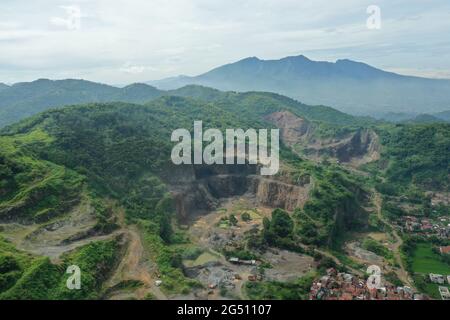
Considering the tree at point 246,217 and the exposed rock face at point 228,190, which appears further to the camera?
the exposed rock face at point 228,190

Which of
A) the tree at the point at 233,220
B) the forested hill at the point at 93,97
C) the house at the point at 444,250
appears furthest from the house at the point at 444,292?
the forested hill at the point at 93,97

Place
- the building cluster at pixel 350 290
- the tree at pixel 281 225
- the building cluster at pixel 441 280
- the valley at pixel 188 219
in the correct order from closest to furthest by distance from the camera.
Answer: the building cluster at pixel 350 290 < the valley at pixel 188 219 < the building cluster at pixel 441 280 < the tree at pixel 281 225

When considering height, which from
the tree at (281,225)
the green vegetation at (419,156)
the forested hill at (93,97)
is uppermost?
the forested hill at (93,97)

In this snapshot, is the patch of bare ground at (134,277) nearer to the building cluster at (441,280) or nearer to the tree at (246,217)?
the tree at (246,217)

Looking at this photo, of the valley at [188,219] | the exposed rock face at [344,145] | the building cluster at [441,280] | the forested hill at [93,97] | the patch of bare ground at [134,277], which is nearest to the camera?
the patch of bare ground at [134,277]

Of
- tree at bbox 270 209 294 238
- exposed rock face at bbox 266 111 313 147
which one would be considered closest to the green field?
tree at bbox 270 209 294 238

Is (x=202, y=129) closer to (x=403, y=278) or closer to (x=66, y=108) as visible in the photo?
(x=66, y=108)

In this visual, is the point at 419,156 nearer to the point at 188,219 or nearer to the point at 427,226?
the point at 427,226
